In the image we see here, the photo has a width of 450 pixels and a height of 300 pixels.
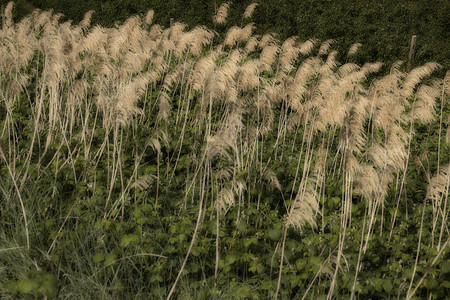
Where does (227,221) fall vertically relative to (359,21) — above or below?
below

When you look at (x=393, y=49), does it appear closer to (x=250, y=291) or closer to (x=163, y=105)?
(x=163, y=105)

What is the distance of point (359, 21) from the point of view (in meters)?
12.6

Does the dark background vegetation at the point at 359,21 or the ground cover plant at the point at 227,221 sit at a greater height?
the dark background vegetation at the point at 359,21

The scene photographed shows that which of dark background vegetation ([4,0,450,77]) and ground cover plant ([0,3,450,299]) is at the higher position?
dark background vegetation ([4,0,450,77])

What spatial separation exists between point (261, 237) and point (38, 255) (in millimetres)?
1942

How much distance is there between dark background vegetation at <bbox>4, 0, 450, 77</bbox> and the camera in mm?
11727

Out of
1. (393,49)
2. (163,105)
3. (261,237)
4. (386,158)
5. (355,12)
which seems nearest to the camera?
(386,158)

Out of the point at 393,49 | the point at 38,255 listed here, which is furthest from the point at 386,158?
the point at 393,49

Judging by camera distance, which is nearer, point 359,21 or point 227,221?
point 227,221

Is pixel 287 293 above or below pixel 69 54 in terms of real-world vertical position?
below

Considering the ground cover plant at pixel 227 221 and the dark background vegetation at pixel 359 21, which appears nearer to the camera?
the ground cover plant at pixel 227 221

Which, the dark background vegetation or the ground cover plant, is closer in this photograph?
the ground cover plant

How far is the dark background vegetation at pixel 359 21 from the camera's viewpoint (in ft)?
38.5

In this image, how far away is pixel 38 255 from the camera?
135 inches
